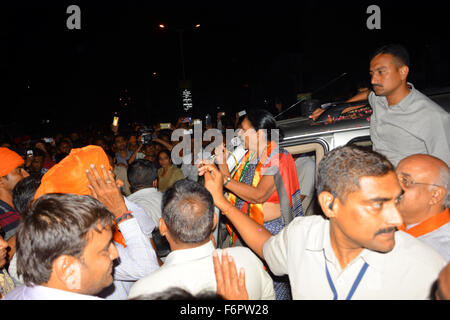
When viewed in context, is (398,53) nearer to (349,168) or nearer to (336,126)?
(336,126)

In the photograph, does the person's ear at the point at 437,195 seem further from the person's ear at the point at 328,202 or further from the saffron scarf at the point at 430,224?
the person's ear at the point at 328,202

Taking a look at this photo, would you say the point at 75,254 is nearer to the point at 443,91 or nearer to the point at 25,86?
the point at 443,91

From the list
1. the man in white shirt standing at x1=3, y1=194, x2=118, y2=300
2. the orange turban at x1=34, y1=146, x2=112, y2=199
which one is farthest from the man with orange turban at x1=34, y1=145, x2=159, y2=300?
the man in white shirt standing at x1=3, y1=194, x2=118, y2=300

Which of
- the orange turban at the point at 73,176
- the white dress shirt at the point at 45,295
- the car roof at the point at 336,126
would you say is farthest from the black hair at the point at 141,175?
the white dress shirt at the point at 45,295

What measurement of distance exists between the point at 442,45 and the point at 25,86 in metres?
23.4

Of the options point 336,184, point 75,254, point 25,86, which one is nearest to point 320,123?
point 336,184

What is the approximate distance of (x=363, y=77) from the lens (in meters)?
4.98

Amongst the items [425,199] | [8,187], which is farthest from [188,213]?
[8,187]

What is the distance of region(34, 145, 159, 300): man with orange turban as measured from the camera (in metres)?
2.06

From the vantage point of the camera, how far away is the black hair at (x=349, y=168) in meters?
1.55

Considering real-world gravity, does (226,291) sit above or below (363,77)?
below

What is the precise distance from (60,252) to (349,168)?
4.66 ft

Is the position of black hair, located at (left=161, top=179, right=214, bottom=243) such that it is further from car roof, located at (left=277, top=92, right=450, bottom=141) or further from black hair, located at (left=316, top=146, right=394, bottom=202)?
car roof, located at (left=277, top=92, right=450, bottom=141)

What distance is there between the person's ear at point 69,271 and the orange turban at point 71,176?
2.32 feet
